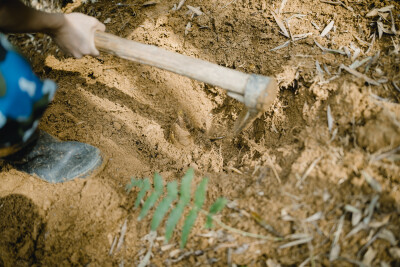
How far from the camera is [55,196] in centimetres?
205

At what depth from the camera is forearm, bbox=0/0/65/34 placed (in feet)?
5.01

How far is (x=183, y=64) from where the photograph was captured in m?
1.72

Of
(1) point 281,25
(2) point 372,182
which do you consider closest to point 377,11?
(1) point 281,25

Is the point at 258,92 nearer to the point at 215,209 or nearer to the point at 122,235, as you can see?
the point at 215,209

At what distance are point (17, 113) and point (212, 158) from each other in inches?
61.6

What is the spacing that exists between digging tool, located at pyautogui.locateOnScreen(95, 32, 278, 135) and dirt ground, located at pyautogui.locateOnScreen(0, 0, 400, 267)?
1.47ft

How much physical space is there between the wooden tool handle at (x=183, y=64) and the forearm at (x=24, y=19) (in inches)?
13.3


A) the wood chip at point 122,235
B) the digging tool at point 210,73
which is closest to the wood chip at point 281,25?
the digging tool at point 210,73

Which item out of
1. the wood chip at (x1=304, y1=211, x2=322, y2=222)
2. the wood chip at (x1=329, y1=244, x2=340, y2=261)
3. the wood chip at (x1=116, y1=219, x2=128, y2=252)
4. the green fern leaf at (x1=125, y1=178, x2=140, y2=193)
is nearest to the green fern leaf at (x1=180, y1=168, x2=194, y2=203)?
the green fern leaf at (x1=125, y1=178, x2=140, y2=193)

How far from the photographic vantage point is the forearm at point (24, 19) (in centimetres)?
153

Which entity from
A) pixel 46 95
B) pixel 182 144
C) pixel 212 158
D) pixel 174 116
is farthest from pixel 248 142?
pixel 46 95

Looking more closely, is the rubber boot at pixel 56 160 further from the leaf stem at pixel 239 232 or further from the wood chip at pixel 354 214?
the wood chip at pixel 354 214

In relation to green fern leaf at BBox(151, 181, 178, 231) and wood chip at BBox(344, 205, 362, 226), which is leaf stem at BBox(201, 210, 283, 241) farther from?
wood chip at BBox(344, 205, 362, 226)

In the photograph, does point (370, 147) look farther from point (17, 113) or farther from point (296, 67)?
point (17, 113)
